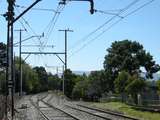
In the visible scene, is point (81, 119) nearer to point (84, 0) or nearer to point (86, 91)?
point (84, 0)

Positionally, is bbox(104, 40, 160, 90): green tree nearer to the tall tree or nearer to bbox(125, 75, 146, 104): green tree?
the tall tree

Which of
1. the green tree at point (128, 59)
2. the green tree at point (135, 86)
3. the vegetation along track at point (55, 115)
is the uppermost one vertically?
the green tree at point (128, 59)

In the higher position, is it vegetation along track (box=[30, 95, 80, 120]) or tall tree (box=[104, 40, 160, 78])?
tall tree (box=[104, 40, 160, 78])

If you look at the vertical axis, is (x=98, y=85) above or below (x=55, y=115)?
above

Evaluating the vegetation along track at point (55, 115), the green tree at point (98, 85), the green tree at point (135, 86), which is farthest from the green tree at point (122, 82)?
the green tree at point (98, 85)

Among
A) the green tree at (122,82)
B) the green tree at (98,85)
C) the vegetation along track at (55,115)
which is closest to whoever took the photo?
the vegetation along track at (55,115)

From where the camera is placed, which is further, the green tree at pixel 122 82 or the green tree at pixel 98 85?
the green tree at pixel 98 85

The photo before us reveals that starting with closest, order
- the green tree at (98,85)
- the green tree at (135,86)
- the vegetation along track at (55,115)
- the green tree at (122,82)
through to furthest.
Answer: the vegetation along track at (55,115) → the green tree at (135,86) → the green tree at (122,82) → the green tree at (98,85)

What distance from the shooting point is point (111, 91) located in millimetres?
108000

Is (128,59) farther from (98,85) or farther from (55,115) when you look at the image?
(55,115)

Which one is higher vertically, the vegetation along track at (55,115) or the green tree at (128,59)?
the green tree at (128,59)

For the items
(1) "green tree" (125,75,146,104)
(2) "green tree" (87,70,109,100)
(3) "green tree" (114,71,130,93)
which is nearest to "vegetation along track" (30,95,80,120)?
(1) "green tree" (125,75,146,104)

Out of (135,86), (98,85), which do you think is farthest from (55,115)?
(98,85)

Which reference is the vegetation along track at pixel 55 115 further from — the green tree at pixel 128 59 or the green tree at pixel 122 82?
the green tree at pixel 128 59
